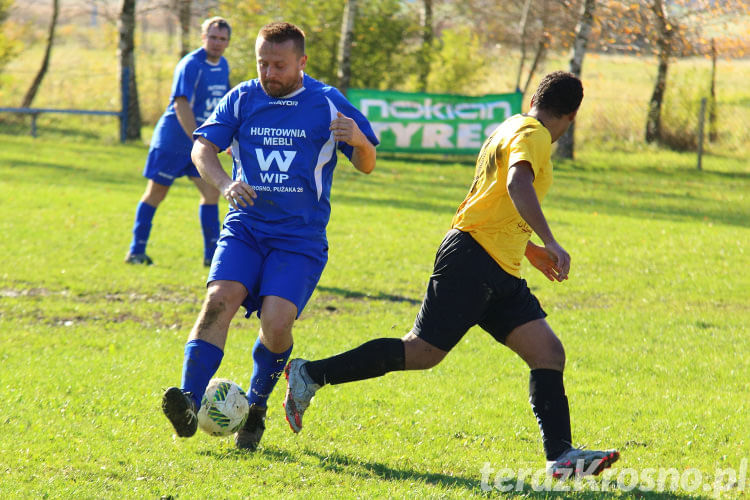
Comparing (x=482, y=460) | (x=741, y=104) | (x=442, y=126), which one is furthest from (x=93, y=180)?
(x=741, y=104)

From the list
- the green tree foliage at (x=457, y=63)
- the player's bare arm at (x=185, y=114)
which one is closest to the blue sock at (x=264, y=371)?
the player's bare arm at (x=185, y=114)

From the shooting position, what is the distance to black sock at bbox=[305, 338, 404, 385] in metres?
4.56

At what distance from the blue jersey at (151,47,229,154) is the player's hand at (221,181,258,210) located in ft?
15.9

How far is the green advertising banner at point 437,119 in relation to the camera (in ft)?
71.3

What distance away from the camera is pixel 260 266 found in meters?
4.55

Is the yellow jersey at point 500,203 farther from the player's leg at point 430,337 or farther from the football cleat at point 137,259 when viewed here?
the football cleat at point 137,259

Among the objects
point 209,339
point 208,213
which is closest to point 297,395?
point 209,339

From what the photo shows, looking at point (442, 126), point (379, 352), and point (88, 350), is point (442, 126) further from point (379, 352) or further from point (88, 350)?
point (379, 352)


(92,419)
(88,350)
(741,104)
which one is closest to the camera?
(92,419)

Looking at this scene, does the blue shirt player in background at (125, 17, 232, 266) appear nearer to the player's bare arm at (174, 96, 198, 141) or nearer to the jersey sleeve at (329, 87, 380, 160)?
the player's bare arm at (174, 96, 198, 141)

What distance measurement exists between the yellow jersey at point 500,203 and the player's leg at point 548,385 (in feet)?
1.08

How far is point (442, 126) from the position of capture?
21875mm

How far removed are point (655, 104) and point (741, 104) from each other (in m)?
4.45

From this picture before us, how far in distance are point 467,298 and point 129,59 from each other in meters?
20.4
